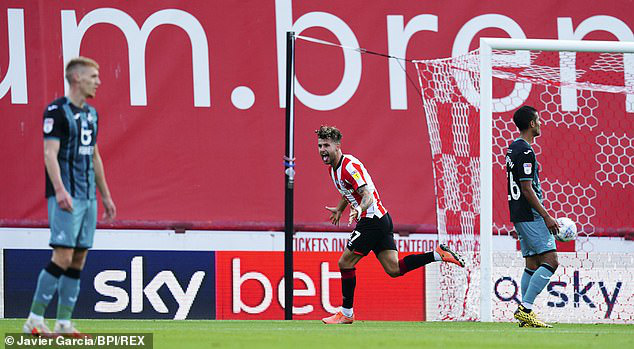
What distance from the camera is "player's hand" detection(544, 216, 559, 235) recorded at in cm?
827

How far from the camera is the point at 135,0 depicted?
11.3m

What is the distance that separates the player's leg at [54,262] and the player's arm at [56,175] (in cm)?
9

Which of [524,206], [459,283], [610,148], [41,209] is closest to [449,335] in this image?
[524,206]

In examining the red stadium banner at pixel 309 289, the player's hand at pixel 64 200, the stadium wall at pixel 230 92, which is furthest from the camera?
the stadium wall at pixel 230 92

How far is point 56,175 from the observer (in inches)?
234

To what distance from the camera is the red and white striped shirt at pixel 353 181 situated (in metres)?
8.67

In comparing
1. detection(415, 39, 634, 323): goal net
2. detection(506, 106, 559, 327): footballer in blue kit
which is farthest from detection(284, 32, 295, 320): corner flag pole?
detection(506, 106, 559, 327): footballer in blue kit

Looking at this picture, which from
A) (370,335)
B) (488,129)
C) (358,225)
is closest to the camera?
(370,335)

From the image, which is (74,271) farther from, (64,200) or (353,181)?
(353,181)

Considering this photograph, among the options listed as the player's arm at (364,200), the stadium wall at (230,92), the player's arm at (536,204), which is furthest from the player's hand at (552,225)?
the stadium wall at (230,92)

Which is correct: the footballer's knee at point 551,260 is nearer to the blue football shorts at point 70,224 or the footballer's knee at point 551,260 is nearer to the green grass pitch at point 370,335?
the green grass pitch at point 370,335

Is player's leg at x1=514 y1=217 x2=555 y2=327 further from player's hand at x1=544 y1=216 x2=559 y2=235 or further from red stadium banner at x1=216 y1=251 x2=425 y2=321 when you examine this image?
red stadium banner at x1=216 y1=251 x2=425 y2=321

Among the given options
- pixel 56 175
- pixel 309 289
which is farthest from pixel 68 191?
pixel 309 289

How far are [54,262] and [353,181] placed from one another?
3.17 m
